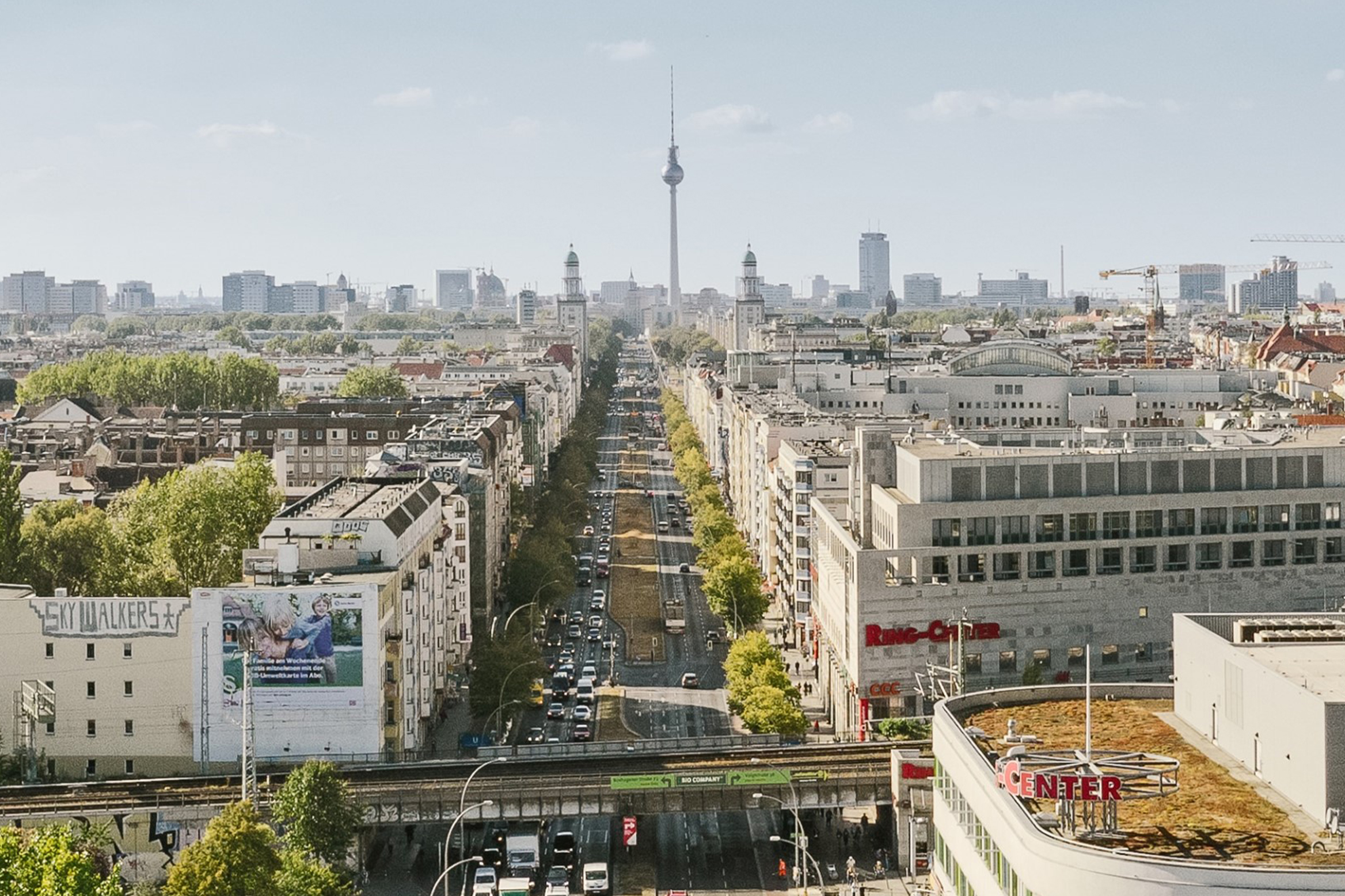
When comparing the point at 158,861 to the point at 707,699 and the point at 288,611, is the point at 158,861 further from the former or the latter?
the point at 707,699

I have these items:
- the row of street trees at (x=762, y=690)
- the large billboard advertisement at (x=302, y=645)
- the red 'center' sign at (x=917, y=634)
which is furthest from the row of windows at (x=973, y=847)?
the large billboard advertisement at (x=302, y=645)

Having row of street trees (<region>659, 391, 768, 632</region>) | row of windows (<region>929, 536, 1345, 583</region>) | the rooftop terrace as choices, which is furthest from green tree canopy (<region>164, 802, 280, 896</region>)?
row of street trees (<region>659, 391, 768, 632</region>)

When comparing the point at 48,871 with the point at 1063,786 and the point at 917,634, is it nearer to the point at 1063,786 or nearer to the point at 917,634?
the point at 1063,786

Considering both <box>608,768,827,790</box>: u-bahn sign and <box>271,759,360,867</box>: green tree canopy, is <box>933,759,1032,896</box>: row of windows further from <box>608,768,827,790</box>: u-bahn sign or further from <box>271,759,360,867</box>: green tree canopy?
<box>271,759,360,867</box>: green tree canopy

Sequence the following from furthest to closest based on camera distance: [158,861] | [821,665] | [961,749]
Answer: [821,665] → [158,861] → [961,749]

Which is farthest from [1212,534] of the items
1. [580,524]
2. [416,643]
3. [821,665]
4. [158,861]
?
[580,524]
